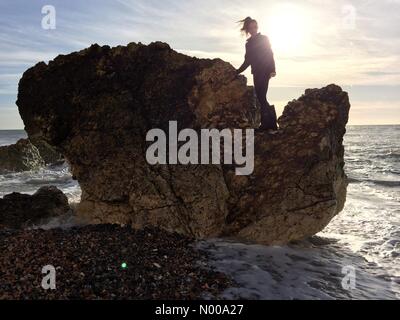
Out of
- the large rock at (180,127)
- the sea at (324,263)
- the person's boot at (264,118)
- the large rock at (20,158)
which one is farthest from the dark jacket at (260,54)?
the large rock at (20,158)

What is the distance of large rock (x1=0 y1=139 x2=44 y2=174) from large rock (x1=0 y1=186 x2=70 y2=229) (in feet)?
62.8

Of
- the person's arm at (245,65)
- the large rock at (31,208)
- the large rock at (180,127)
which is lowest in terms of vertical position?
the large rock at (31,208)

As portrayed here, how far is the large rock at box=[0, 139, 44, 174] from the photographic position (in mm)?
28484

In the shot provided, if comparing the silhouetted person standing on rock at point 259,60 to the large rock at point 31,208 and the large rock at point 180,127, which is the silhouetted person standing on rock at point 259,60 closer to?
the large rock at point 180,127

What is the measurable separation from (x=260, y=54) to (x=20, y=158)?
79.6ft

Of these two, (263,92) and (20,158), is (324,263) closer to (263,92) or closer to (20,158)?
(263,92)

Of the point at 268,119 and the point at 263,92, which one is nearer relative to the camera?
the point at 263,92

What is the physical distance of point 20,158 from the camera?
96.2 ft

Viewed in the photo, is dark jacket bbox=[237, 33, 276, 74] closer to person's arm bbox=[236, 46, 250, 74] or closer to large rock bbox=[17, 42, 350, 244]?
person's arm bbox=[236, 46, 250, 74]

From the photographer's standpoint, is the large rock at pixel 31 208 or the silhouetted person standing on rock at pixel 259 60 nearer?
the silhouetted person standing on rock at pixel 259 60

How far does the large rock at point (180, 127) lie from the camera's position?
925 centimetres

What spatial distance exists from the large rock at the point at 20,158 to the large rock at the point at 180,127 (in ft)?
66.8

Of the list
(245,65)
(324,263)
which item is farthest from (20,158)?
(324,263)
